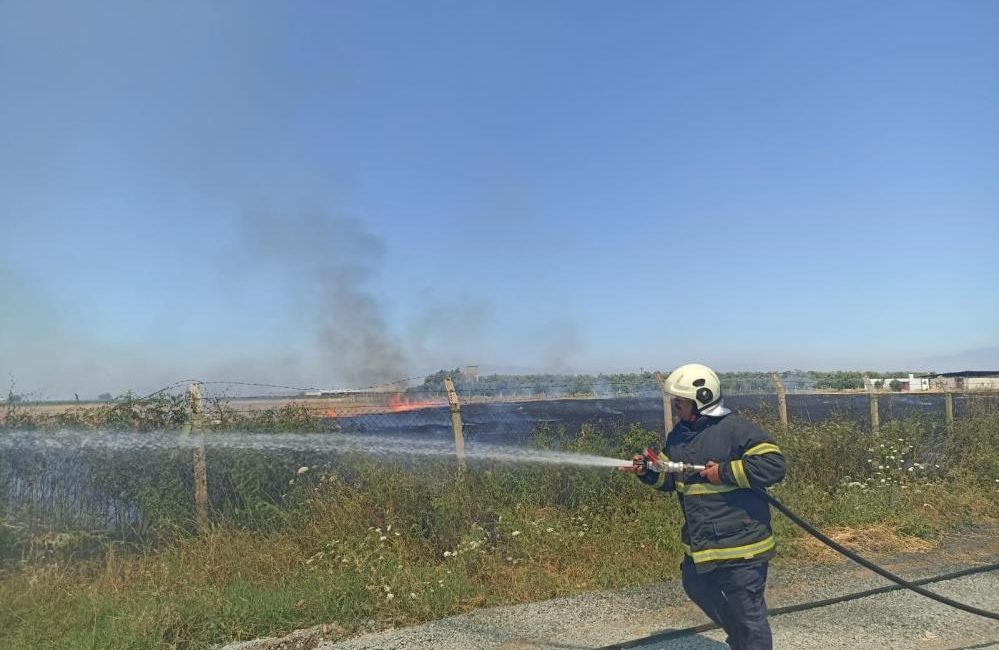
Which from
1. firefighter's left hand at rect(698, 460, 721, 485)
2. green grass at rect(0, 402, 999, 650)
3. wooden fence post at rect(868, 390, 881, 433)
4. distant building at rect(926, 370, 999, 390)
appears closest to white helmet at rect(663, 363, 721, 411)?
firefighter's left hand at rect(698, 460, 721, 485)

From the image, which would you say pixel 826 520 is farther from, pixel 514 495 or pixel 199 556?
pixel 199 556

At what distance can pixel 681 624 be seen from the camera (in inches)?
185

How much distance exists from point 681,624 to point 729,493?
159 cm

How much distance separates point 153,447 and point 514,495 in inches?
133

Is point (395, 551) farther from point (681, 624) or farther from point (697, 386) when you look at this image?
point (697, 386)

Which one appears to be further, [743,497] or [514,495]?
[514,495]

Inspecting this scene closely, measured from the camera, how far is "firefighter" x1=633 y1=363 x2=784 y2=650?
353 cm

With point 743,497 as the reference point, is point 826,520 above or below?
below

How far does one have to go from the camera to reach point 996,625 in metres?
4.63

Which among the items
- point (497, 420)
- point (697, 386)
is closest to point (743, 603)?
point (697, 386)

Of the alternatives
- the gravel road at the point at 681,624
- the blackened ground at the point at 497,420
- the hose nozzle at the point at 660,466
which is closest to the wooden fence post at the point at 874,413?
the blackened ground at the point at 497,420

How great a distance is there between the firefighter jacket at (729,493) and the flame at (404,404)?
5750 mm

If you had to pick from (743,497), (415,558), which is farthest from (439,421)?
(743,497)

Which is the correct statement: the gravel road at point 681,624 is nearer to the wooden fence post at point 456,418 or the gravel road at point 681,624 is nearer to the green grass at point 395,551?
the green grass at point 395,551
